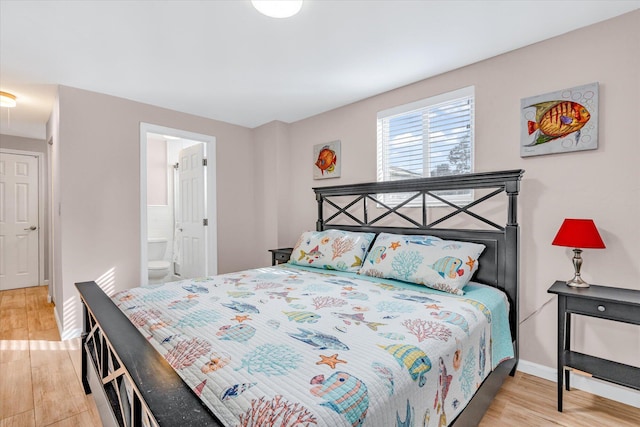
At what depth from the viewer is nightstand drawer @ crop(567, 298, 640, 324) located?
1643 millimetres

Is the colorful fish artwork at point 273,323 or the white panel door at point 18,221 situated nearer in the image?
the colorful fish artwork at point 273,323

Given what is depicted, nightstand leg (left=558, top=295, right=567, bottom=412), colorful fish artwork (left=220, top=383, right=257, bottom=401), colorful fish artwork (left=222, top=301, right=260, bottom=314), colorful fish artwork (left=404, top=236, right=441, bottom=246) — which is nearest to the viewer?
colorful fish artwork (left=220, top=383, right=257, bottom=401)

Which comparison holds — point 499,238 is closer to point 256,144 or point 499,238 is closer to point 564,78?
point 564,78

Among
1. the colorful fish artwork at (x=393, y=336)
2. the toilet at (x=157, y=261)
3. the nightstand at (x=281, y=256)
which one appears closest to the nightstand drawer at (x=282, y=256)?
the nightstand at (x=281, y=256)

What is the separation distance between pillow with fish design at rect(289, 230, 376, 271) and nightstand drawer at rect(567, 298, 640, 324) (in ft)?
4.64

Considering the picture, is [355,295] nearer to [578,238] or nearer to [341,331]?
[341,331]

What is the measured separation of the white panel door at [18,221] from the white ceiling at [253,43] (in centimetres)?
222

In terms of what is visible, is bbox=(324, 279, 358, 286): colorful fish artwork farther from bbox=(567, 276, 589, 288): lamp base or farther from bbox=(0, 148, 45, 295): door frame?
bbox=(0, 148, 45, 295): door frame

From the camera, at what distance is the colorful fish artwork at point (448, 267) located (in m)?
2.01

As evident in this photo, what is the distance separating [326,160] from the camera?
12.0 ft

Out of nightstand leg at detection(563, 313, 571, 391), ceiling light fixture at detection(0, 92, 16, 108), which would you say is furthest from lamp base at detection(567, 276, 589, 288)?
ceiling light fixture at detection(0, 92, 16, 108)

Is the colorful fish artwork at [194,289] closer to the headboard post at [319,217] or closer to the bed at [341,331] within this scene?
the bed at [341,331]

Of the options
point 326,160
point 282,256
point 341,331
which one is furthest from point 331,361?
point 326,160

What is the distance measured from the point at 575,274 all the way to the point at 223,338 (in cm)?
215
